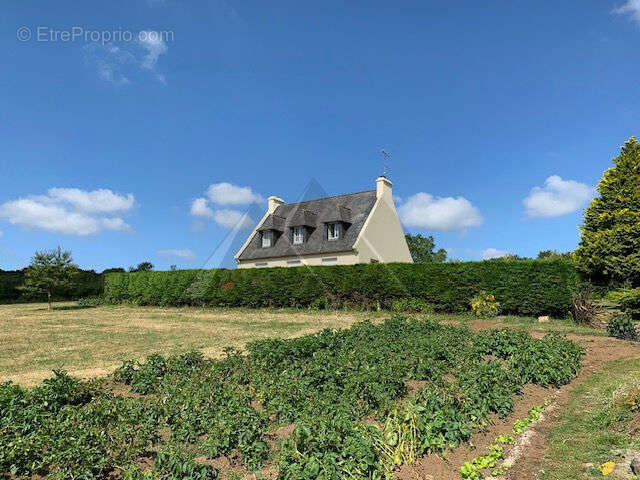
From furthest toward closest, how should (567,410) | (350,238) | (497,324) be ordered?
(350,238), (497,324), (567,410)

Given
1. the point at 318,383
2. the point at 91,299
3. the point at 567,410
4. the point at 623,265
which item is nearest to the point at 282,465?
the point at 318,383

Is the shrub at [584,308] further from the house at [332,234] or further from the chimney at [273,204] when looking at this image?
the chimney at [273,204]

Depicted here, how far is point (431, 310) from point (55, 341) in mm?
15268

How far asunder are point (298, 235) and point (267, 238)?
290cm

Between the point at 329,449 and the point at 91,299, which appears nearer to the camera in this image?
the point at 329,449

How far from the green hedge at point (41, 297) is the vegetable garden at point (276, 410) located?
1117 inches

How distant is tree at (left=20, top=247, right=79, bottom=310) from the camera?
25141mm

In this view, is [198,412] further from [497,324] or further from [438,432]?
[497,324]

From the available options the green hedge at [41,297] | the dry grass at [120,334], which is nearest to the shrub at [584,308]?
the dry grass at [120,334]

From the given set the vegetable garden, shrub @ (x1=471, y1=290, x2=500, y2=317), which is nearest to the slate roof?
shrub @ (x1=471, y1=290, x2=500, y2=317)

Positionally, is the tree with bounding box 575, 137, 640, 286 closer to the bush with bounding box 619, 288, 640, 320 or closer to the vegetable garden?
the bush with bounding box 619, 288, 640, 320

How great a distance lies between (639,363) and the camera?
29.6 ft

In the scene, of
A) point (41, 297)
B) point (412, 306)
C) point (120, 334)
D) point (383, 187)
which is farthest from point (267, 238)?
point (41, 297)

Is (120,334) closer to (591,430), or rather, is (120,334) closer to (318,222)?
(591,430)
